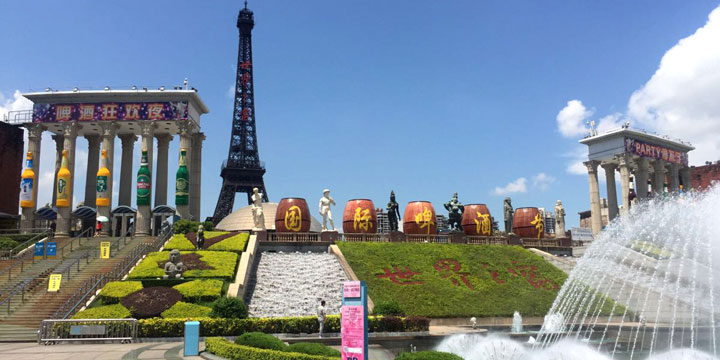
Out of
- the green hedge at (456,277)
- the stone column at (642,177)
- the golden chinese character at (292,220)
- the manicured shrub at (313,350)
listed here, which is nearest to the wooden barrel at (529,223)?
the green hedge at (456,277)

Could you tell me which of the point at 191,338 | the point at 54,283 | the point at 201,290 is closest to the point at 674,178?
the point at 201,290

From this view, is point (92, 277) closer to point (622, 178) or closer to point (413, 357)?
point (413, 357)

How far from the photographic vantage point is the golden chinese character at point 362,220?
4481cm

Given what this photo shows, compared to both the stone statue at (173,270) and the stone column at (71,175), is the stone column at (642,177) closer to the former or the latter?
the stone statue at (173,270)

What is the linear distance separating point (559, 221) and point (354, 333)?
143 ft

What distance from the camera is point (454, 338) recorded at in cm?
2397

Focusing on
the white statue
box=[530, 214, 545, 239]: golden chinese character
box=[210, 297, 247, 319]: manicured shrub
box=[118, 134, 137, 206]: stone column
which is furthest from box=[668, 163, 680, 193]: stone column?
box=[210, 297, 247, 319]: manicured shrub

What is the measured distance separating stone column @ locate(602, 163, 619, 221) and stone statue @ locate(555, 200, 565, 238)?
93.1 ft

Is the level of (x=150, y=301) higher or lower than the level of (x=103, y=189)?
lower

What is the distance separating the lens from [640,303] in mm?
34562

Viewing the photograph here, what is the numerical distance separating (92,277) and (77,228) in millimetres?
25337

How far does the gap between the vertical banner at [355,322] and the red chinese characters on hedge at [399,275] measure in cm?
2182

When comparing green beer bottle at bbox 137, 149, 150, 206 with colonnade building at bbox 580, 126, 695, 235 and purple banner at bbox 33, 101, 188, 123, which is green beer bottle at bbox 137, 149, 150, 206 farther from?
colonnade building at bbox 580, 126, 695, 235

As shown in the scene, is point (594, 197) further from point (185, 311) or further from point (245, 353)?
point (245, 353)
